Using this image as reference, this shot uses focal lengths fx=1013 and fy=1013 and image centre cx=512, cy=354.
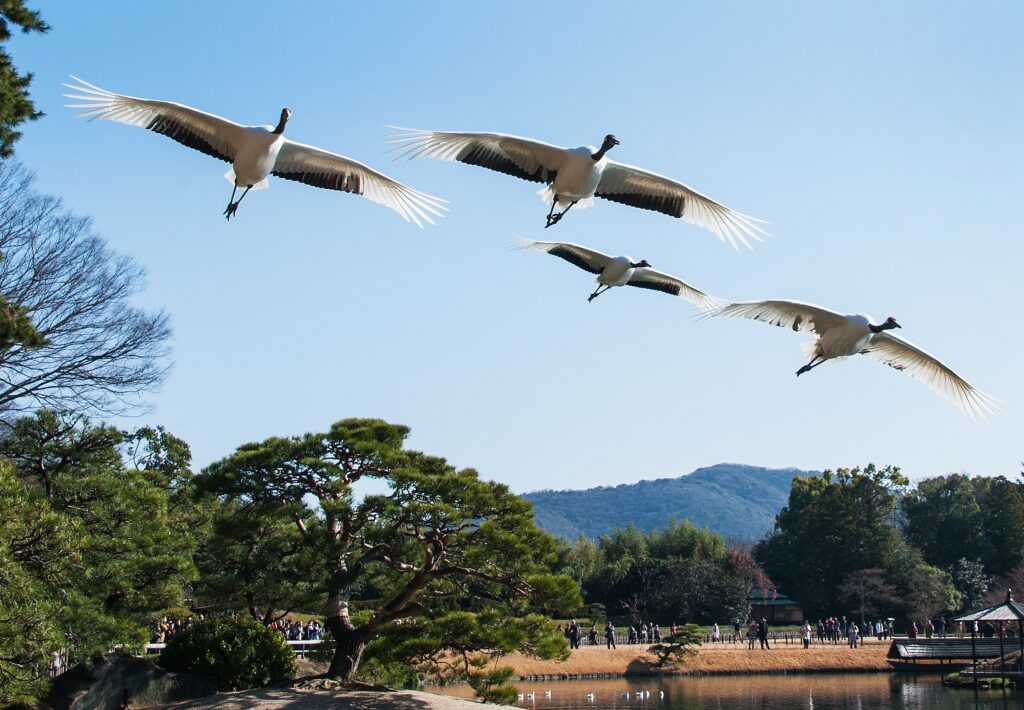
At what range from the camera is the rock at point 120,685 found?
16.5 m

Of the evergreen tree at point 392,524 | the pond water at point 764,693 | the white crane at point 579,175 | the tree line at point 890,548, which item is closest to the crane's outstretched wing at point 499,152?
the white crane at point 579,175

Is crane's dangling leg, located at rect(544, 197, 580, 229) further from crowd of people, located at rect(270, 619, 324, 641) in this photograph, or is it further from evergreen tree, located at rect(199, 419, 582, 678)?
crowd of people, located at rect(270, 619, 324, 641)

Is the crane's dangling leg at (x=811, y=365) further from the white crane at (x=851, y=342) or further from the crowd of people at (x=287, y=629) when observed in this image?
the crowd of people at (x=287, y=629)

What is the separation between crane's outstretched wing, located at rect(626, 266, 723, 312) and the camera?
48.0 ft

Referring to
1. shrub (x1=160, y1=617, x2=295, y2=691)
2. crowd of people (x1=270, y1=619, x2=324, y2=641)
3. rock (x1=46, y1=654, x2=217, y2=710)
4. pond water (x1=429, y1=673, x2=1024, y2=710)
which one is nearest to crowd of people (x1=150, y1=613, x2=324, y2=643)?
crowd of people (x1=270, y1=619, x2=324, y2=641)

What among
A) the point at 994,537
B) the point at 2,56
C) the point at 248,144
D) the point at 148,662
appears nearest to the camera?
the point at 248,144

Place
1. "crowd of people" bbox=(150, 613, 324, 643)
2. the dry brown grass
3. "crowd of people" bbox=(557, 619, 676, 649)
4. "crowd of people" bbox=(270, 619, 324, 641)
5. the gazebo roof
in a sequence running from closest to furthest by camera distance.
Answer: "crowd of people" bbox=(150, 613, 324, 643) < the gazebo roof < "crowd of people" bbox=(270, 619, 324, 641) < the dry brown grass < "crowd of people" bbox=(557, 619, 676, 649)

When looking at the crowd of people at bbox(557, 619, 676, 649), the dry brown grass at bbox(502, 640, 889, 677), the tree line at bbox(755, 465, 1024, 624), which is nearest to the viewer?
the dry brown grass at bbox(502, 640, 889, 677)

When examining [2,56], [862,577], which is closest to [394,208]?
[2,56]

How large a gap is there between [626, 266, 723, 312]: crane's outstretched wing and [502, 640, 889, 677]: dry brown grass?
2239 cm

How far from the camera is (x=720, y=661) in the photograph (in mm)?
36625

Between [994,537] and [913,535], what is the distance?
5161mm

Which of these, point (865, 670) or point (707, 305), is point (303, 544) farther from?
point (865, 670)

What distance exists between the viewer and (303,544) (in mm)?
19641
